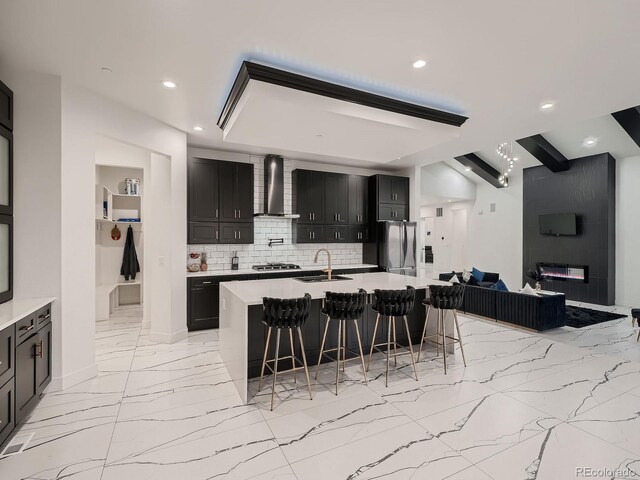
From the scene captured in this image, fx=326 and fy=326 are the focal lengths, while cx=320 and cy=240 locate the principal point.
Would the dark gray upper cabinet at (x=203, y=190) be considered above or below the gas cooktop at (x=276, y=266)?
above

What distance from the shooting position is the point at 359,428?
97.6 inches

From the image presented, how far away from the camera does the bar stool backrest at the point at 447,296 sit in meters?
3.58

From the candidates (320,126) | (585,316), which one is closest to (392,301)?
(320,126)

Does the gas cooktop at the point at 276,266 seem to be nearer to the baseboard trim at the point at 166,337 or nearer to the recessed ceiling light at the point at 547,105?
the baseboard trim at the point at 166,337

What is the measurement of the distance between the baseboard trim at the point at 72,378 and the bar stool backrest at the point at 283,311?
2.03m

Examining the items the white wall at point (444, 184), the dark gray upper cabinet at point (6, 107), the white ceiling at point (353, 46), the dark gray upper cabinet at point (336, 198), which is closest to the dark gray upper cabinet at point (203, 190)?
the white ceiling at point (353, 46)

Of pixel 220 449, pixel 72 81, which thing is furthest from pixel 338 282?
pixel 72 81

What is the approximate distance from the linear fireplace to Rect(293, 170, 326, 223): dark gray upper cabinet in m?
5.85

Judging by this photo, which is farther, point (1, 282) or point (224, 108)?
point (224, 108)

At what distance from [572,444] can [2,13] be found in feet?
16.2

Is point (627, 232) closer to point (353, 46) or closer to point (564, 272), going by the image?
point (564, 272)

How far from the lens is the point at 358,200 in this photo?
22.2 feet

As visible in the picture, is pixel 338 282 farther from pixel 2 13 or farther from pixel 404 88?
pixel 2 13
